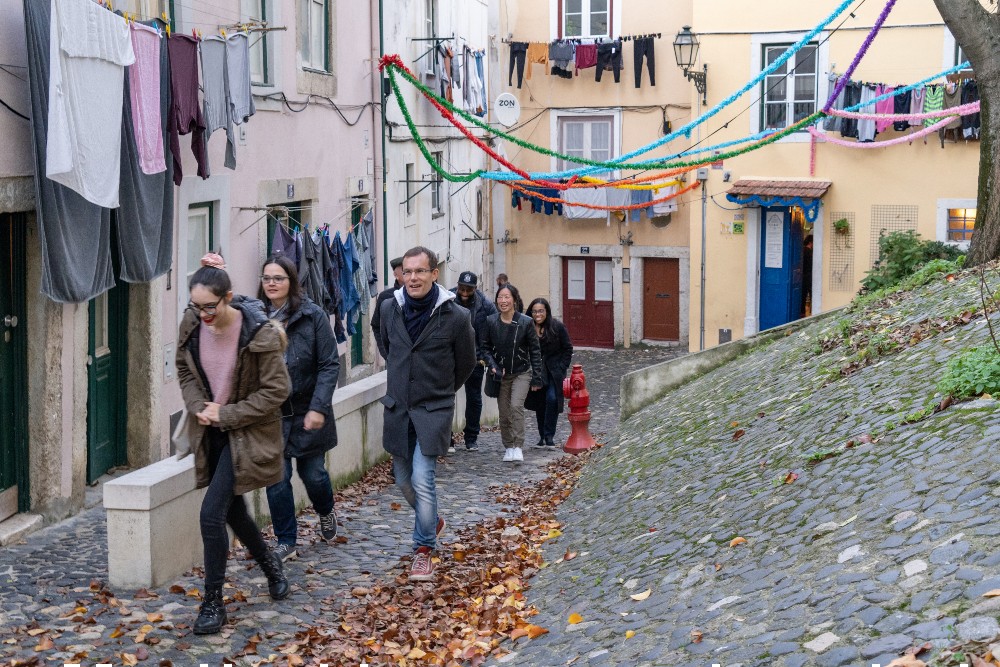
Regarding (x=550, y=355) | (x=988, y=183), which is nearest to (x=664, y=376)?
(x=550, y=355)

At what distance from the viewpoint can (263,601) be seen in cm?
687

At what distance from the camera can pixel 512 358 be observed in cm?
1248

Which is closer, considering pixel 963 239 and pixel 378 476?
pixel 378 476

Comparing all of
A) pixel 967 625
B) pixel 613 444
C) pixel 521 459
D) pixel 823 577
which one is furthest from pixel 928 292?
pixel 967 625

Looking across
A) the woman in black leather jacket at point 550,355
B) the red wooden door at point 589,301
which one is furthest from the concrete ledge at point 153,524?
the red wooden door at point 589,301

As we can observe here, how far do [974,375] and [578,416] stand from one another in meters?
6.64

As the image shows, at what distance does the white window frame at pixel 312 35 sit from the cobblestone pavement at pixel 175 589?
7422mm

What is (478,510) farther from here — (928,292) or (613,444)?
→ (928,292)

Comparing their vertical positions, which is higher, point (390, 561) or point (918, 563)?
point (918, 563)

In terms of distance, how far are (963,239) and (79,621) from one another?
2176 centimetres

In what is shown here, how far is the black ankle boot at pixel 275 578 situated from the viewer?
6.81 metres

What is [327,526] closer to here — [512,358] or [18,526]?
[18,526]

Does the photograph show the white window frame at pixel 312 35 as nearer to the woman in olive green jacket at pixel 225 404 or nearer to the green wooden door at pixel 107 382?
the green wooden door at pixel 107 382

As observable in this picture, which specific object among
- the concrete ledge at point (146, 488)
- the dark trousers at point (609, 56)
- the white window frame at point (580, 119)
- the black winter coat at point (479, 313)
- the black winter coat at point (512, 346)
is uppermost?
the dark trousers at point (609, 56)
